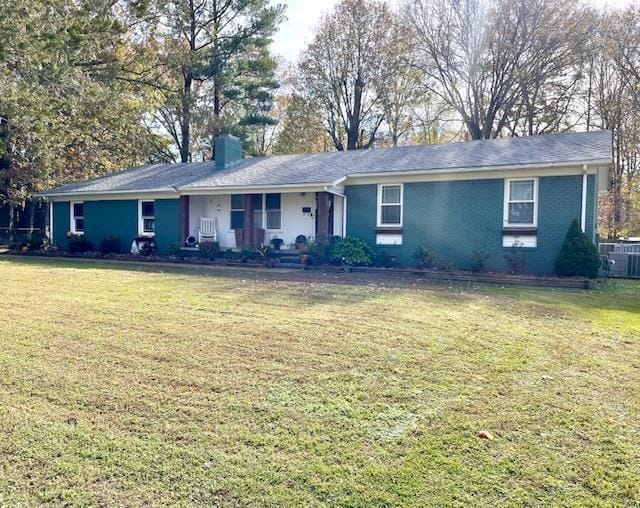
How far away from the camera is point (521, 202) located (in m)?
12.0

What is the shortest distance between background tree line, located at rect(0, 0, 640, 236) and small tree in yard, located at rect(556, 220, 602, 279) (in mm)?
14659

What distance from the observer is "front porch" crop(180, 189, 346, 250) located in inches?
567

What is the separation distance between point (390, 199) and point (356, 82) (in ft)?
54.0

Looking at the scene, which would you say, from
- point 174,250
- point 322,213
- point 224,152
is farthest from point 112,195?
point 322,213

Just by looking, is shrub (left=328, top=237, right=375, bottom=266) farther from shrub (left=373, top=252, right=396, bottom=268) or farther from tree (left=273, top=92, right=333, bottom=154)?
tree (left=273, top=92, right=333, bottom=154)

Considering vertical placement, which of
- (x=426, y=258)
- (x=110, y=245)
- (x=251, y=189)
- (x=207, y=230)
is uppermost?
(x=251, y=189)

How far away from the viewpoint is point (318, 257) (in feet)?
43.2

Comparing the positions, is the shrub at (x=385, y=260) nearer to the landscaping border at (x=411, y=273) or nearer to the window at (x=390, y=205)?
the landscaping border at (x=411, y=273)

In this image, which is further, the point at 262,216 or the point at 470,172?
the point at 262,216

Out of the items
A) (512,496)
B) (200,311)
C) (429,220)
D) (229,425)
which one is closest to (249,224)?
(429,220)

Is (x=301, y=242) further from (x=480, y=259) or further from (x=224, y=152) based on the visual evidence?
(x=224, y=152)

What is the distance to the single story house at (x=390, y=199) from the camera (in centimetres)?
1163

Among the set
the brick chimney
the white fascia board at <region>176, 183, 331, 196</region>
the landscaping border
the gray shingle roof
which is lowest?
the landscaping border

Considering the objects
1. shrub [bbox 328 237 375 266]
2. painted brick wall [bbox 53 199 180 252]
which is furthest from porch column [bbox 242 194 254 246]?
shrub [bbox 328 237 375 266]
